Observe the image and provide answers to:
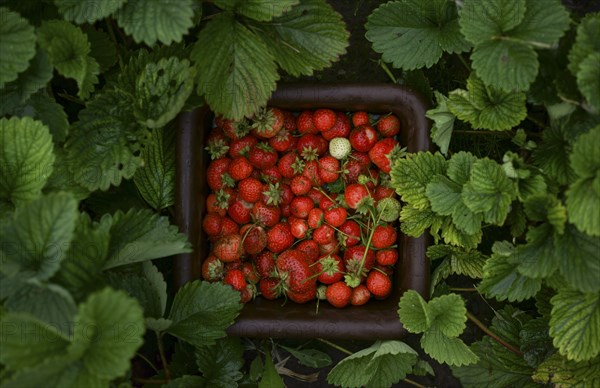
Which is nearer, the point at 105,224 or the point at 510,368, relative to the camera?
the point at 105,224

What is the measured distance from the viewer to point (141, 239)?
1125mm

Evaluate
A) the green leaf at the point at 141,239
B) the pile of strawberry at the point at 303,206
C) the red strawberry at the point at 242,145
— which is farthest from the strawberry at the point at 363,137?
the green leaf at the point at 141,239

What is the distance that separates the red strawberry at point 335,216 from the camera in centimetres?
130

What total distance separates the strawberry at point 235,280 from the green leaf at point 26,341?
386 millimetres

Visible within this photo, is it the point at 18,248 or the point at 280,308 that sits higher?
the point at 18,248

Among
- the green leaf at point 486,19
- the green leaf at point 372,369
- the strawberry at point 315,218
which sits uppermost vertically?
the green leaf at point 486,19

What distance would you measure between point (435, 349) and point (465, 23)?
2.11 ft

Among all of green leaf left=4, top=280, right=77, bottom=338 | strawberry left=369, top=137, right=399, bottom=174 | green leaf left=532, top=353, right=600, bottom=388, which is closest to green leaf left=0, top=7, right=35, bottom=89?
green leaf left=4, top=280, right=77, bottom=338

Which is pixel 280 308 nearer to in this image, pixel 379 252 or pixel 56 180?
pixel 379 252

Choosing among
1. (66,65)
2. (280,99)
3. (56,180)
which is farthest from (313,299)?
(66,65)

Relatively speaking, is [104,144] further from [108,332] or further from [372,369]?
[372,369]

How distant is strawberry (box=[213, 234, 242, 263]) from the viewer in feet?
4.20

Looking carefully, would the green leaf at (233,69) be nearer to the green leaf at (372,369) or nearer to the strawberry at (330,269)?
the strawberry at (330,269)

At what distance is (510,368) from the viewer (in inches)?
52.8
